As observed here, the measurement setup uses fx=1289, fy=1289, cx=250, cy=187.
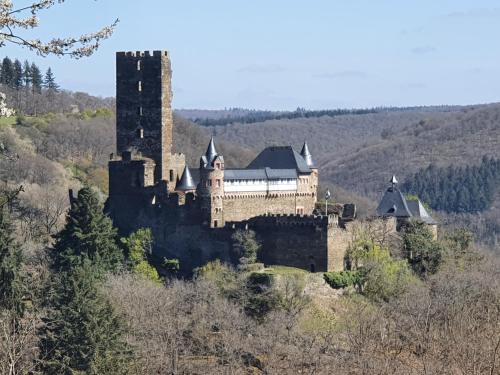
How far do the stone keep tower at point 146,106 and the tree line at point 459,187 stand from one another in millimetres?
95371

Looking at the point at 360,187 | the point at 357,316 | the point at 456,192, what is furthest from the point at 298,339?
the point at 360,187

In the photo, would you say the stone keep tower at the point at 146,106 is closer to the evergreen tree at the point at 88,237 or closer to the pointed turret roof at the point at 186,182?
the pointed turret roof at the point at 186,182

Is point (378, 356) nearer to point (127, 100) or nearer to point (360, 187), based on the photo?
point (127, 100)

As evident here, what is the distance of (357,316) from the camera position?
52.6 metres

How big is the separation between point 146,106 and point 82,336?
65.1 ft

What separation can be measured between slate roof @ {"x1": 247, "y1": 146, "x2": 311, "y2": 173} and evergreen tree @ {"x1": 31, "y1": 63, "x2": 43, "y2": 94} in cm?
5771

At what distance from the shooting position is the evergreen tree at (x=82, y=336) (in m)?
41.1

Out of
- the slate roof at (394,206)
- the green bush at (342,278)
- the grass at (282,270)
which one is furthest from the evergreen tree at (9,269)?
the slate roof at (394,206)

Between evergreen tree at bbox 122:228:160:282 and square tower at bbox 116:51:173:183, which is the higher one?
square tower at bbox 116:51:173:183

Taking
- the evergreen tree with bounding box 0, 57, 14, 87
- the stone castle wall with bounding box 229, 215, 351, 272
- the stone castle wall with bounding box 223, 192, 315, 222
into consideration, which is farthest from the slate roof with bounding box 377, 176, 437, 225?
the evergreen tree with bounding box 0, 57, 14, 87

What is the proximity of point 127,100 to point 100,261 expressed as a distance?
9251mm

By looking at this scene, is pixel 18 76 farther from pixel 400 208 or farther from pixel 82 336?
pixel 82 336

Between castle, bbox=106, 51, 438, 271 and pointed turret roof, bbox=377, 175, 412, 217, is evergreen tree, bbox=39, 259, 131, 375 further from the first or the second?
pointed turret roof, bbox=377, 175, 412, 217

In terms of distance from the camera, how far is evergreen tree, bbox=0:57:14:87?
107 meters
